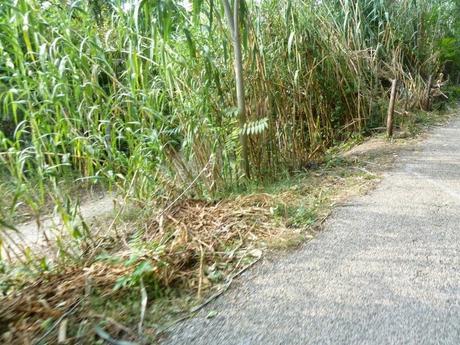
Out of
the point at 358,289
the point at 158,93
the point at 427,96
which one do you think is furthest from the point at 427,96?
the point at 358,289

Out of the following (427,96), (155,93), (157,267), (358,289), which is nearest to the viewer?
(358,289)

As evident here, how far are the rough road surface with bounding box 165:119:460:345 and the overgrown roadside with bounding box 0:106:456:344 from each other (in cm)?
13

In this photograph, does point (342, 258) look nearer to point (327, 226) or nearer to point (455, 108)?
point (327, 226)

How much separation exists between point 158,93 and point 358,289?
2002mm

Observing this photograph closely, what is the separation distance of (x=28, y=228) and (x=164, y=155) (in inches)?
47.2

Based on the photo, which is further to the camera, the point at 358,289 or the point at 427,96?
the point at 427,96

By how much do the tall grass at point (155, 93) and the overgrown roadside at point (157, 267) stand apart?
15.4 inches

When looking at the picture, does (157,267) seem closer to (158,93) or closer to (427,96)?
(158,93)

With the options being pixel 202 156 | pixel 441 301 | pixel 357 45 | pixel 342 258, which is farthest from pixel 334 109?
pixel 441 301

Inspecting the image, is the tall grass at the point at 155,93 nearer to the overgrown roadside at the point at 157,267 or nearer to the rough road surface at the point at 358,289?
the overgrown roadside at the point at 157,267

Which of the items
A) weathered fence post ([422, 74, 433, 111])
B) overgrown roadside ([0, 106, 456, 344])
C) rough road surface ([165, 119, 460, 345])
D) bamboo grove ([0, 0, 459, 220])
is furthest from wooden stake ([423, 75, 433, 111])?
rough road surface ([165, 119, 460, 345])

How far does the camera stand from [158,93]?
299cm

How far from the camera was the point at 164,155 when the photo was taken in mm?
2881

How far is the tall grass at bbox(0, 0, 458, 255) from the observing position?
7.91 ft
